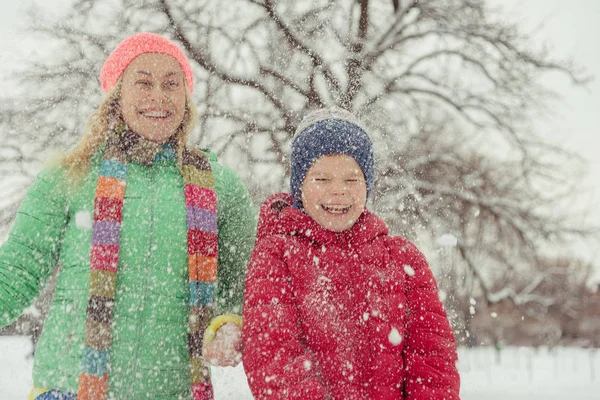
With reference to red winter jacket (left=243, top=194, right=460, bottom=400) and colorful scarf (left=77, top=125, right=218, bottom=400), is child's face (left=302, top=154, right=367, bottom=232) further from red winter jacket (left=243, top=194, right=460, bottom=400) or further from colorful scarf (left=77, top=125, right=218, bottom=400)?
colorful scarf (left=77, top=125, right=218, bottom=400)

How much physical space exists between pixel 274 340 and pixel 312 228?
42 centimetres

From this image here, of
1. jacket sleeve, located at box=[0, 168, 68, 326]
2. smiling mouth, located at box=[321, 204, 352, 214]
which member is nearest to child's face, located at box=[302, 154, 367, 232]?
smiling mouth, located at box=[321, 204, 352, 214]

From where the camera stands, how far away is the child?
1.81 m

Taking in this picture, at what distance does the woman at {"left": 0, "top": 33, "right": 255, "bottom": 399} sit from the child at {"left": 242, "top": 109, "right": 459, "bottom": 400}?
17 cm

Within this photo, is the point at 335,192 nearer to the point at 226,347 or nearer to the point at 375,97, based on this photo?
the point at 226,347

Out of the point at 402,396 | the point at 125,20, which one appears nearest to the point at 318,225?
the point at 402,396

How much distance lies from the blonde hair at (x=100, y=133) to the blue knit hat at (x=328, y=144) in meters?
0.45

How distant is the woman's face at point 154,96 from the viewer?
7.41 ft

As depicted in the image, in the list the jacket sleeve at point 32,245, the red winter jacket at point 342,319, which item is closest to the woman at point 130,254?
the jacket sleeve at point 32,245

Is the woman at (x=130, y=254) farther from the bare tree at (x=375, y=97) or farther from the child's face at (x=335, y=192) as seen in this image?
the bare tree at (x=375, y=97)

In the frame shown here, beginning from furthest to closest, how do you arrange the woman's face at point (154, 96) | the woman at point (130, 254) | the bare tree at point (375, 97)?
the bare tree at point (375, 97) < the woman's face at point (154, 96) < the woman at point (130, 254)

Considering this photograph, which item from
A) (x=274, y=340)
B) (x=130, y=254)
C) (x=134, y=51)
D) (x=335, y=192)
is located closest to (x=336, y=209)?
(x=335, y=192)

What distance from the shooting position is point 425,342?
189 centimetres

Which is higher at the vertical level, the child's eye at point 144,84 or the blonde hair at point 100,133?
the child's eye at point 144,84
